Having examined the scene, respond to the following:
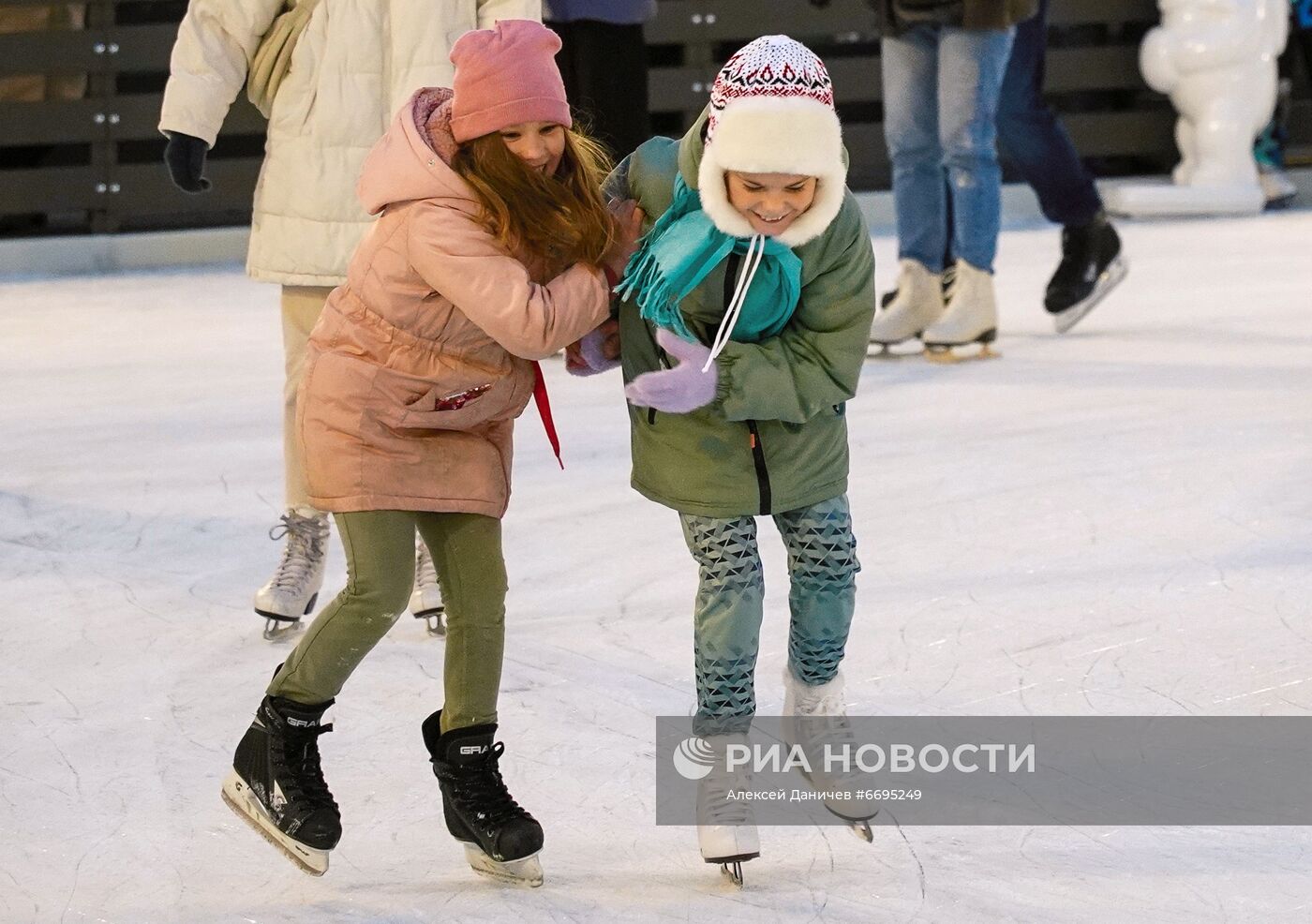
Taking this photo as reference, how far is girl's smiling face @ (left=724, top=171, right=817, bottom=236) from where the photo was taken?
71.6 inches

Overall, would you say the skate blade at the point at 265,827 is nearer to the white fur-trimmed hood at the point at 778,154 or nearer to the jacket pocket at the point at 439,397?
the jacket pocket at the point at 439,397

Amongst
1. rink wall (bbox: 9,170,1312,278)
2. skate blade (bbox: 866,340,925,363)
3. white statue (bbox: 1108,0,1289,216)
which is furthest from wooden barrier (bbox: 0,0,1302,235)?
skate blade (bbox: 866,340,925,363)

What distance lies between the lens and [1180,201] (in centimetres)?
745

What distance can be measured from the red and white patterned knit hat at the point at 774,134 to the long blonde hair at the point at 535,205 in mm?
119

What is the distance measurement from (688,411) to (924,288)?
2.87m

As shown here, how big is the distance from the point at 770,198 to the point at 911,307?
2.88 metres

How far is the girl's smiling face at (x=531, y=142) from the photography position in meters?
1.88

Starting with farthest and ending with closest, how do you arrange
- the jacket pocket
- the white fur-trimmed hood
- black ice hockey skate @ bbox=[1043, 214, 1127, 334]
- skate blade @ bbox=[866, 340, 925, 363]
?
black ice hockey skate @ bbox=[1043, 214, 1127, 334] → skate blade @ bbox=[866, 340, 925, 363] → the jacket pocket → the white fur-trimmed hood

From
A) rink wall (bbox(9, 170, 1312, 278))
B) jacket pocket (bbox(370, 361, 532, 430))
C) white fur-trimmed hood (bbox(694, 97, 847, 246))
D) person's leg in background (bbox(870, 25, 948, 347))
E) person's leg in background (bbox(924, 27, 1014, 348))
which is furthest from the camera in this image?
rink wall (bbox(9, 170, 1312, 278))

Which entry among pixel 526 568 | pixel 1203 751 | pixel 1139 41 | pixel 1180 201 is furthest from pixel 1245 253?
pixel 1203 751

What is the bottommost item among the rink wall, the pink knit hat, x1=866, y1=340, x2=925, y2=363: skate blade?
the rink wall

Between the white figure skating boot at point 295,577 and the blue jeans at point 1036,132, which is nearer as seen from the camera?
the white figure skating boot at point 295,577

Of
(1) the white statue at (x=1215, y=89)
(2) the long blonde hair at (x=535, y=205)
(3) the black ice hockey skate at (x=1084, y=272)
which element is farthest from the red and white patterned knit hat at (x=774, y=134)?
(1) the white statue at (x=1215, y=89)

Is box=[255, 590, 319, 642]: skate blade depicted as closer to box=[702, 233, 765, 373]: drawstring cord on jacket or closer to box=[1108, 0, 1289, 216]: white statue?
box=[702, 233, 765, 373]: drawstring cord on jacket
